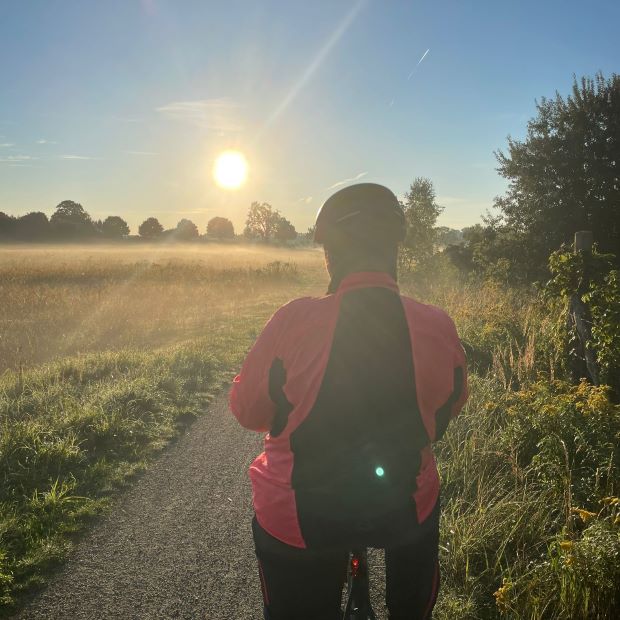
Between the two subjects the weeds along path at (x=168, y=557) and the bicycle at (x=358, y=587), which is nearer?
the bicycle at (x=358, y=587)

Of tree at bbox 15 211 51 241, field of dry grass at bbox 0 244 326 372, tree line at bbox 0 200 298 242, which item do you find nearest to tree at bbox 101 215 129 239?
tree line at bbox 0 200 298 242

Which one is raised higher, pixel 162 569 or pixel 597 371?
pixel 597 371

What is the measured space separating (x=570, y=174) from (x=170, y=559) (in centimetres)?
1393

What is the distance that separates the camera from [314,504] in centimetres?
145

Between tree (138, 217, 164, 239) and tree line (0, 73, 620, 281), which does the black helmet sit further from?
tree (138, 217, 164, 239)

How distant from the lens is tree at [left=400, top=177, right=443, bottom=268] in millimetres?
19875

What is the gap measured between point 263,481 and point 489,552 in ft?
7.49

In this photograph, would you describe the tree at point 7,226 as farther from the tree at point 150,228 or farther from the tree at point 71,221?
the tree at point 150,228

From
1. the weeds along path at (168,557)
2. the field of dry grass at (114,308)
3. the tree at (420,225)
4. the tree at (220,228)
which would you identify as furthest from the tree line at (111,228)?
the weeds along path at (168,557)

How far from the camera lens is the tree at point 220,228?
105438mm

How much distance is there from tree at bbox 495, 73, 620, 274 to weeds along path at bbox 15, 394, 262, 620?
11927 millimetres

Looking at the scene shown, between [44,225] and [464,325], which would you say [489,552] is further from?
[44,225]

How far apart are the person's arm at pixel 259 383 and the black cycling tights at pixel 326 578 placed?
38 cm

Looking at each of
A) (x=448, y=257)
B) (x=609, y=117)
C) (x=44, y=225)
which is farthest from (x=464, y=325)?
(x=44, y=225)
